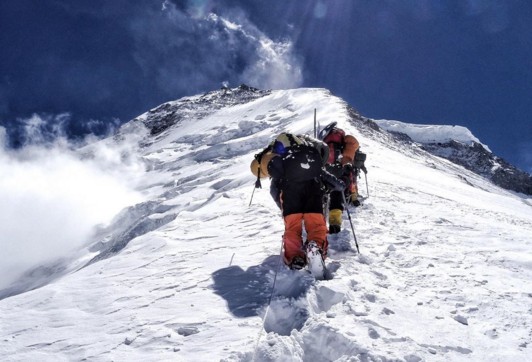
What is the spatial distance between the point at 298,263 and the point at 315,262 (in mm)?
309

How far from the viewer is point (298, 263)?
17.9ft

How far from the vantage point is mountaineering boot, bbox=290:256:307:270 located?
5410mm

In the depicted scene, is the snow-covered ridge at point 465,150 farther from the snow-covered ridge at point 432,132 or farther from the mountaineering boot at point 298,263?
the mountaineering boot at point 298,263

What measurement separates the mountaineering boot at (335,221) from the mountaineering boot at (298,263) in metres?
2.08

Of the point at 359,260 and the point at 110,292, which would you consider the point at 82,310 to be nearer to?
the point at 110,292

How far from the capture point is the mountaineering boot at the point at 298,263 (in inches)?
213

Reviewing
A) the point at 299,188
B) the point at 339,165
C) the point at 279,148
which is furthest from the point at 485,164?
the point at 299,188

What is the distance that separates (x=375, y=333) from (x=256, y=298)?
1.34 metres

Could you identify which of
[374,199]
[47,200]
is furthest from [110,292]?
[47,200]

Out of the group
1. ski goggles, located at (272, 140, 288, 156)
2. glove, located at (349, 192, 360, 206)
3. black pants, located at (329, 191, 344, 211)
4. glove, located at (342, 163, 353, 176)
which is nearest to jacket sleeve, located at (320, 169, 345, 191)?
ski goggles, located at (272, 140, 288, 156)

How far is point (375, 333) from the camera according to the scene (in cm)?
384

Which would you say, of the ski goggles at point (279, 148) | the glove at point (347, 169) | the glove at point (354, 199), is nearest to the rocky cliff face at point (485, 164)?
the glove at point (354, 199)

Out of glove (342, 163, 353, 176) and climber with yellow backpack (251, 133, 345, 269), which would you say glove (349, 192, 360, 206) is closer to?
glove (342, 163, 353, 176)

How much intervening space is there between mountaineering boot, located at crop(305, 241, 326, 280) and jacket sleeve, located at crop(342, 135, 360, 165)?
383cm
